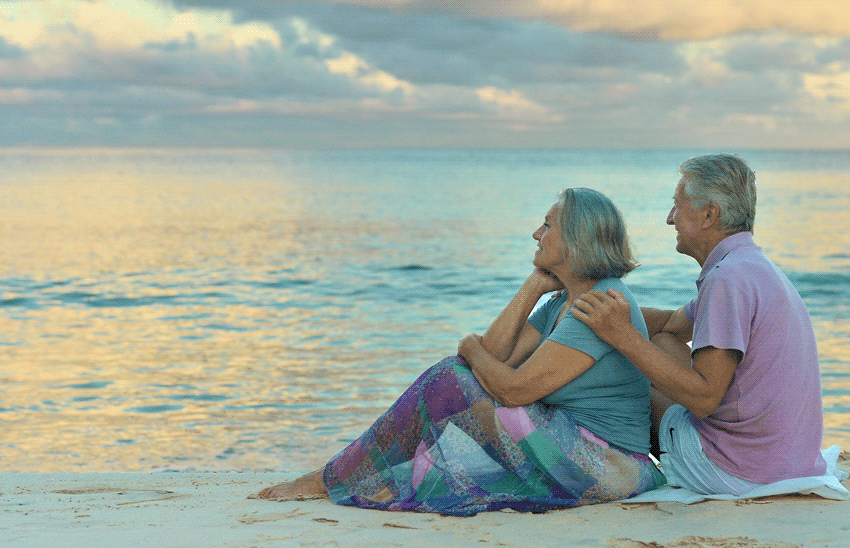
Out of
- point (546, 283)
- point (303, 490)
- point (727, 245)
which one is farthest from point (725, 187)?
point (303, 490)

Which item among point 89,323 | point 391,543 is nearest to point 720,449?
point 391,543

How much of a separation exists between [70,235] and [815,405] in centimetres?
2337

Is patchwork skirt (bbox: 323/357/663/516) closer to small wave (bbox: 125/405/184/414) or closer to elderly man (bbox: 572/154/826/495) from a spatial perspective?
elderly man (bbox: 572/154/826/495)

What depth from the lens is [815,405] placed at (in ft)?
10.6

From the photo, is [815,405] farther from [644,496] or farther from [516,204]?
[516,204]

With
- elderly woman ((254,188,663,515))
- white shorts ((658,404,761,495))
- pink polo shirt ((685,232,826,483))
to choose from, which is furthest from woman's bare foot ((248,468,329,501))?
pink polo shirt ((685,232,826,483))

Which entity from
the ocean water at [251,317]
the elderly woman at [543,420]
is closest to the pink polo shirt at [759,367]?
the elderly woman at [543,420]

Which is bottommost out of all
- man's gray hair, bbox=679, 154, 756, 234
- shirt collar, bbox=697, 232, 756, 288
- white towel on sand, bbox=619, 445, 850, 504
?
white towel on sand, bbox=619, 445, 850, 504

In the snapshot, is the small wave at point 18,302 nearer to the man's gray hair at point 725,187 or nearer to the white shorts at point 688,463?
the white shorts at point 688,463

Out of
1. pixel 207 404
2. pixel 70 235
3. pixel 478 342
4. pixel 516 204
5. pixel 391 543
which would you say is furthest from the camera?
pixel 516 204

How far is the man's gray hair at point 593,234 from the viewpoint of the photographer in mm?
3434

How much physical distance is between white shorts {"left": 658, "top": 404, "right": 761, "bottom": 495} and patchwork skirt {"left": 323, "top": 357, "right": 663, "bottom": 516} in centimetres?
9

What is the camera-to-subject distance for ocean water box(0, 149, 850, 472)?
6.67 meters

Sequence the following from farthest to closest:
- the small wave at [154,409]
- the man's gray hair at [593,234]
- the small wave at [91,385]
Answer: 1. the small wave at [91,385]
2. the small wave at [154,409]
3. the man's gray hair at [593,234]
